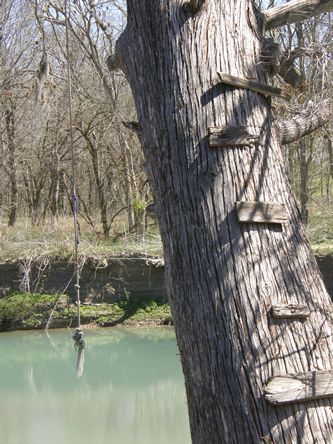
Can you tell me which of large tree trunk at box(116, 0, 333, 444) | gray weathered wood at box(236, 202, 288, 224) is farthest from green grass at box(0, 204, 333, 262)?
gray weathered wood at box(236, 202, 288, 224)

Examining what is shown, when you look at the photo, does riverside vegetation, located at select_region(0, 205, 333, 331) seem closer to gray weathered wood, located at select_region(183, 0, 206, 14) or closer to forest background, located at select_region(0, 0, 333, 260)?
forest background, located at select_region(0, 0, 333, 260)

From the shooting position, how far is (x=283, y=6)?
82.8 inches

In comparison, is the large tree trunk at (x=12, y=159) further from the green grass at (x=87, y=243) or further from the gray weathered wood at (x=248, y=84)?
the gray weathered wood at (x=248, y=84)

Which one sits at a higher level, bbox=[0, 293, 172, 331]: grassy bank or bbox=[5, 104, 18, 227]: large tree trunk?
bbox=[5, 104, 18, 227]: large tree trunk

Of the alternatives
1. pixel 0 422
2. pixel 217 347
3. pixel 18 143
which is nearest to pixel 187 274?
pixel 217 347

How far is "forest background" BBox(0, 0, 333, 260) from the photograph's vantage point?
11562 millimetres

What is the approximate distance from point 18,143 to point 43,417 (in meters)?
8.52

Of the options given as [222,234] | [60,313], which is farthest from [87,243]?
[222,234]

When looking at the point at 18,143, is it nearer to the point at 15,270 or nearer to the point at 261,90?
the point at 15,270

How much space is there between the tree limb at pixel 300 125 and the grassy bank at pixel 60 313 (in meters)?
8.73

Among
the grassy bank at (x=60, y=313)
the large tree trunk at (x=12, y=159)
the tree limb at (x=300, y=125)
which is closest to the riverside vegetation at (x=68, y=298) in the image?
the grassy bank at (x=60, y=313)

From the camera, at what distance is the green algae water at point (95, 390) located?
21.9ft

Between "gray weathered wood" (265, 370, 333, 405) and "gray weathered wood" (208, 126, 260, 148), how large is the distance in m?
0.57

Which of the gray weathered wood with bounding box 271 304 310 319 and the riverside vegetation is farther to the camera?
the riverside vegetation
